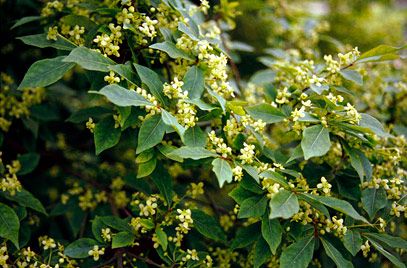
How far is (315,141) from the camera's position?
3.96 ft

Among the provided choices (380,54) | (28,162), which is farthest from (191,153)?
(28,162)

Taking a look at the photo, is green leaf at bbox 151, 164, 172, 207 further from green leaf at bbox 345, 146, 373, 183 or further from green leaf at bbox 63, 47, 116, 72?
green leaf at bbox 345, 146, 373, 183

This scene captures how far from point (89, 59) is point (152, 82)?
178mm

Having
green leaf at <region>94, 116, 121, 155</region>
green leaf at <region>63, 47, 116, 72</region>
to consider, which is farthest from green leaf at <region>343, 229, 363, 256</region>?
green leaf at <region>63, 47, 116, 72</region>

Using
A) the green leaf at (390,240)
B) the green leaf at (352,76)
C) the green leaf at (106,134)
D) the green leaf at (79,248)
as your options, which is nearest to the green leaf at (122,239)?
the green leaf at (79,248)

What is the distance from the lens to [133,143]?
1.49m

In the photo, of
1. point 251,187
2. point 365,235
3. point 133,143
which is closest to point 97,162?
point 133,143

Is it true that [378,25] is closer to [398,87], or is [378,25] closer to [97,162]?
[398,87]

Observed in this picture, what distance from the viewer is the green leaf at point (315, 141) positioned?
3.84 ft

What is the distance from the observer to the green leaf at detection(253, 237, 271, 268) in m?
1.24

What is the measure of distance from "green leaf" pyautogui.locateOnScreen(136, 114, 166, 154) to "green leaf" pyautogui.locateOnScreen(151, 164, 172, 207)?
0.67ft

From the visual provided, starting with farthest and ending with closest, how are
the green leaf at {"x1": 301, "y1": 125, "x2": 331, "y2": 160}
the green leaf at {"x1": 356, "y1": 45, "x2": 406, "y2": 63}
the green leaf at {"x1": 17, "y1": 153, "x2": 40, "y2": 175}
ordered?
the green leaf at {"x1": 17, "y1": 153, "x2": 40, "y2": 175}, the green leaf at {"x1": 356, "y1": 45, "x2": 406, "y2": 63}, the green leaf at {"x1": 301, "y1": 125, "x2": 331, "y2": 160}

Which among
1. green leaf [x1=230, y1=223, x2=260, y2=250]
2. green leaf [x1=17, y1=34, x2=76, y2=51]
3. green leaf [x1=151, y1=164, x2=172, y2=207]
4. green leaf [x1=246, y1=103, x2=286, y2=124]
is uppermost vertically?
green leaf [x1=17, y1=34, x2=76, y2=51]

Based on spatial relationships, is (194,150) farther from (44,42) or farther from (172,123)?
(44,42)
